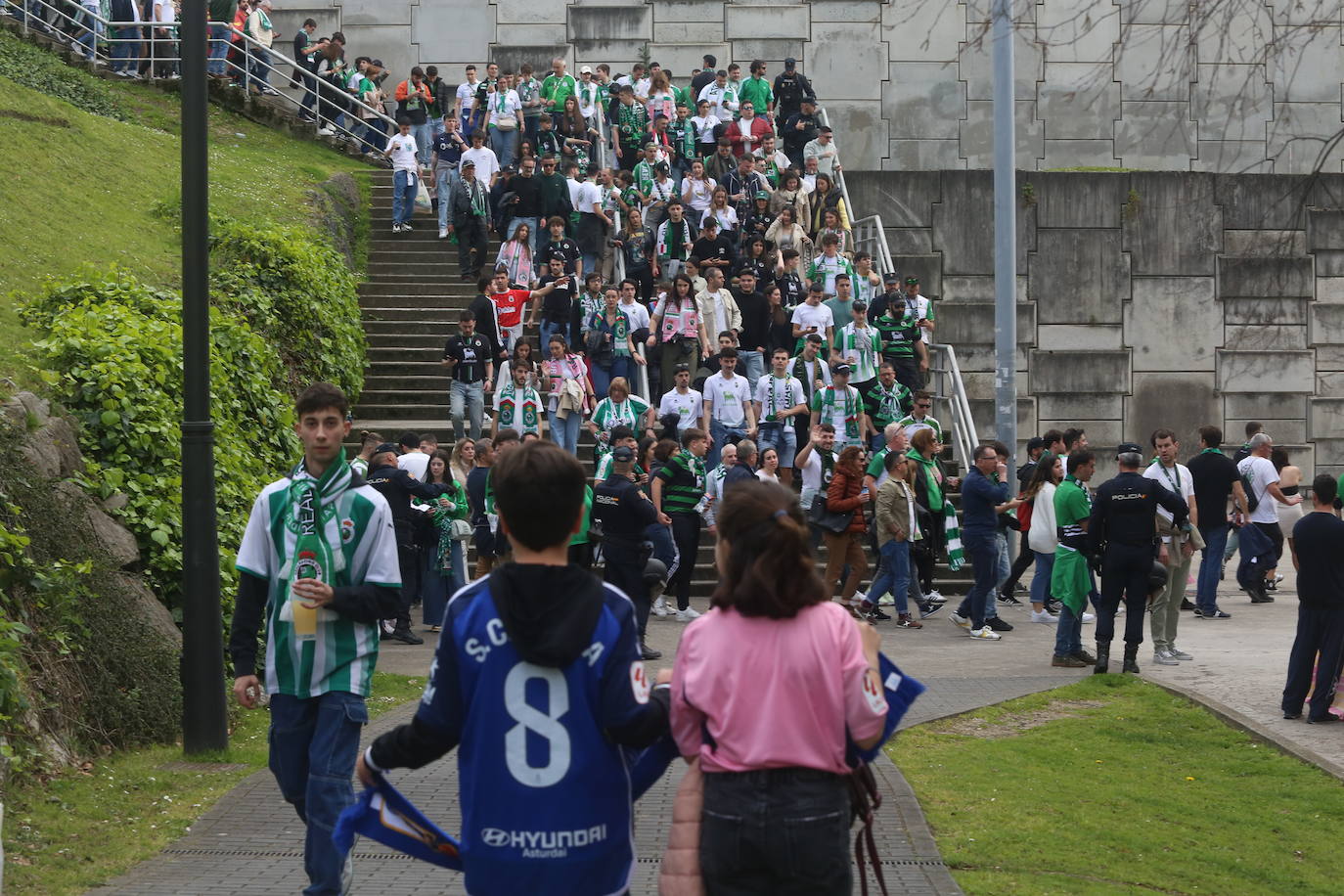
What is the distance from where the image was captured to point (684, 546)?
47.9 ft

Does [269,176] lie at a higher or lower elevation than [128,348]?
higher

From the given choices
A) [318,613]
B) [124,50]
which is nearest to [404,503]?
[318,613]

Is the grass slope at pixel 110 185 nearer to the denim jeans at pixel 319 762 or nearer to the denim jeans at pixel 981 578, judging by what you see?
the denim jeans at pixel 319 762

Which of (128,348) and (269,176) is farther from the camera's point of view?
(269,176)

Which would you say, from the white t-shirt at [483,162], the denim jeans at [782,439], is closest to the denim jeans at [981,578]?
the denim jeans at [782,439]

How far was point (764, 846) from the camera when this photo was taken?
3.85 meters

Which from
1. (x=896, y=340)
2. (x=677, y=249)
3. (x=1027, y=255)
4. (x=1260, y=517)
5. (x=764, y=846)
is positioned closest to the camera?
(x=764, y=846)

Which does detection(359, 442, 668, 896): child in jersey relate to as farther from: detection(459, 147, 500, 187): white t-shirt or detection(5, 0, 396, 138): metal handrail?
detection(5, 0, 396, 138): metal handrail

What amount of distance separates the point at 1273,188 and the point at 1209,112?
401cm

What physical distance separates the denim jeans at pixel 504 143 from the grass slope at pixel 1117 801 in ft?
46.2

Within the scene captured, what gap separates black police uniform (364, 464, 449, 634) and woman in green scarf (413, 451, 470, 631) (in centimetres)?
11

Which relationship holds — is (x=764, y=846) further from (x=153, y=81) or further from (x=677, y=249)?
(x=153, y=81)

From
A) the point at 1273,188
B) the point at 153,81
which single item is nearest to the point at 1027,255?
the point at 1273,188

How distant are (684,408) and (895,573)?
366cm
